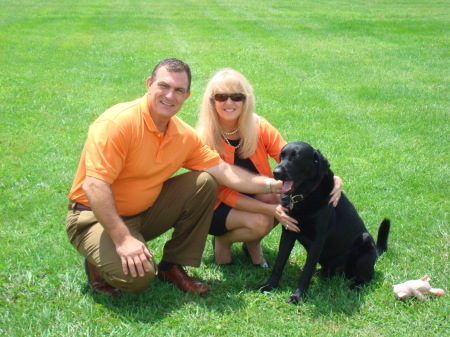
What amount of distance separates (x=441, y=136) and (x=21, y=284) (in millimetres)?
5055

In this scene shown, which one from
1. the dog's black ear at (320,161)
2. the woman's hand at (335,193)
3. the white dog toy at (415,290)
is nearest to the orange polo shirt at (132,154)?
the dog's black ear at (320,161)

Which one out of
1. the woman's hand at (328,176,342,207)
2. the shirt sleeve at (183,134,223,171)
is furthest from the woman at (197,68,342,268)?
the woman's hand at (328,176,342,207)

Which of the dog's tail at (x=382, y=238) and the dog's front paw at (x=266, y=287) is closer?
the dog's front paw at (x=266, y=287)

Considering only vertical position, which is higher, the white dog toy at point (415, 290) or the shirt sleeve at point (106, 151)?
the shirt sleeve at point (106, 151)

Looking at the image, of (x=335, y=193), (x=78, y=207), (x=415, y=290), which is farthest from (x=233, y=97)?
(x=415, y=290)

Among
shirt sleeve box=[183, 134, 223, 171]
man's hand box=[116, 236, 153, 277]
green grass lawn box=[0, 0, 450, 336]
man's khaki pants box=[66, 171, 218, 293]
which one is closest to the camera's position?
man's hand box=[116, 236, 153, 277]

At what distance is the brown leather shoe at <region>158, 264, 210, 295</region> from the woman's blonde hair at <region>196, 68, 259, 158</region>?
32.8 inches

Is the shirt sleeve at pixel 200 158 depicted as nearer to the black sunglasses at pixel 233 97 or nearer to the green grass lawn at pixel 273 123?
the black sunglasses at pixel 233 97

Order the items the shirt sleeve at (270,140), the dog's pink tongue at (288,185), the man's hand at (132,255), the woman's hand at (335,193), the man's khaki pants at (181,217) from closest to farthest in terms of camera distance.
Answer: the man's hand at (132,255), the dog's pink tongue at (288,185), the woman's hand at (335,193), the man's khaki pants at (181,217), the shirt sleeve at (270,140)

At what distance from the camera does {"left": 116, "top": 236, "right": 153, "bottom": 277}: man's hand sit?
296cm

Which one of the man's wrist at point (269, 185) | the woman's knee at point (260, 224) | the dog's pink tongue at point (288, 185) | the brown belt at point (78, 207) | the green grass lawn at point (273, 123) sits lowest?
the green grass lawn at point (273, 123)

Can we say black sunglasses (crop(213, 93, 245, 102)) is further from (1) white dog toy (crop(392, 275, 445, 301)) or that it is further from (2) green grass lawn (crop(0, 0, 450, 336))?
(1) white dog toy (crop(392, 275, 445, 301))

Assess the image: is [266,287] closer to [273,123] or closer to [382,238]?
[382,238]

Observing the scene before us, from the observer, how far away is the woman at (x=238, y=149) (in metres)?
3.64
